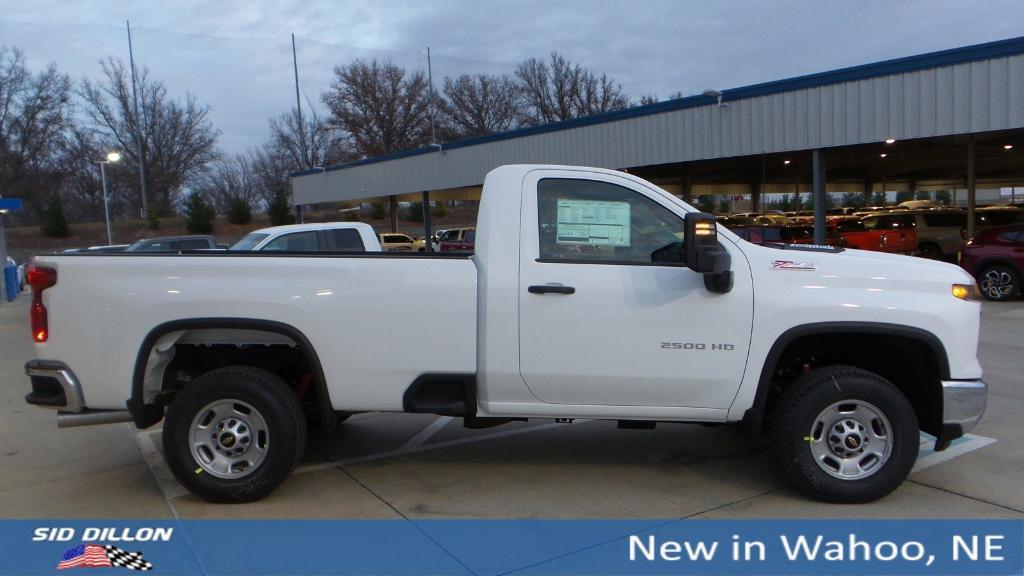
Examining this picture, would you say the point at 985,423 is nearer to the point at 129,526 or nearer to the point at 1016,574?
the point at 1016,574

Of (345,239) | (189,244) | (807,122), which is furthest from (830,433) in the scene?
(189,244)

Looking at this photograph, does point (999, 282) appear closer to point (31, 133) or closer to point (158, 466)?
point (158, 466)

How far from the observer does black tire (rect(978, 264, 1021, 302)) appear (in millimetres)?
14969

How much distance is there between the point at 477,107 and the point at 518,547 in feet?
213

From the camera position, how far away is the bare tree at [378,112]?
210ft

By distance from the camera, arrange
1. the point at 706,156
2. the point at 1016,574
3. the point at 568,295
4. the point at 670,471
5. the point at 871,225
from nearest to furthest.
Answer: the point at 1016,574 < the point at 568,295 < the point at 670,471 < the point at 706,156 < the point at 871,225

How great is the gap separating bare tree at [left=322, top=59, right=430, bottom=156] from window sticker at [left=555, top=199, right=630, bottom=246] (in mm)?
61009

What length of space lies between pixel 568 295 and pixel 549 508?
135 cm

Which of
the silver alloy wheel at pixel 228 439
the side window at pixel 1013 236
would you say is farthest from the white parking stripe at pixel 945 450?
the side window at pixel 1013 236

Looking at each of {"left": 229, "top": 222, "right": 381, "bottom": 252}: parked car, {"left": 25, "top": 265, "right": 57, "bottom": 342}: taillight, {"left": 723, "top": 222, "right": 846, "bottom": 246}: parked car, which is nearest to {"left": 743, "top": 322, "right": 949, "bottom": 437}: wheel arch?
{"left": 25, "top": 265, "right": 57, "bottom": 342}: taillight

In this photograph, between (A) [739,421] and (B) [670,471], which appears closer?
(A) [739,421]

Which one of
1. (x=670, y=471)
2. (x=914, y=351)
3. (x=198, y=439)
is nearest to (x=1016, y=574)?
(x=914, y=351)

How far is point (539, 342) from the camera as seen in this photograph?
14.7 feet

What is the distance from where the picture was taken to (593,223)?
464 centimetres
